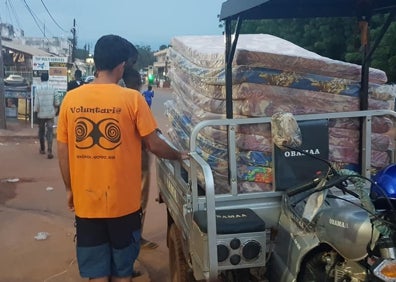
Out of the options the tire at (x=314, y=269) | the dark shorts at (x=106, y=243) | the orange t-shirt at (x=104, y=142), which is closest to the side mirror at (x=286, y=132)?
the tire at (x=314, y=269)

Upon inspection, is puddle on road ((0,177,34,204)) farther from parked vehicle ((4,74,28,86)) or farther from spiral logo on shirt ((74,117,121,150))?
parked vehicle ((4,74,28,86))

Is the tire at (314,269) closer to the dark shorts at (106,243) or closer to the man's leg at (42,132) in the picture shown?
the dark shorts at (106,243)

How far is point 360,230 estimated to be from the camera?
6.81 feet

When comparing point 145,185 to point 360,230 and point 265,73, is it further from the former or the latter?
point 360,230

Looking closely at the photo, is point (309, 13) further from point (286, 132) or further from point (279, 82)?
point (286, 132)

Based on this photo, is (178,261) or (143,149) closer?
(178,261)

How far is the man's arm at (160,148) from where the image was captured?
3.02m

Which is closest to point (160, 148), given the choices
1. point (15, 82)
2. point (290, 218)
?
point (290, 218)

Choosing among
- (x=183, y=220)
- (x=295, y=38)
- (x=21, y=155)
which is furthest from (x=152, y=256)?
(x=295, y=38)

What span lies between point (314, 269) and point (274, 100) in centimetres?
113

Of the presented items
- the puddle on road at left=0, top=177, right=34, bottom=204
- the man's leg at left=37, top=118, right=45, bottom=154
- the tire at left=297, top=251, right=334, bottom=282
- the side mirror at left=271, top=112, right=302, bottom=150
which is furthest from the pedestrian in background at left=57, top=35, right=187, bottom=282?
the man's leg at left=37, top=118, right=45, bottom=154

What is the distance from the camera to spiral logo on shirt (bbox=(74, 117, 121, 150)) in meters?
2.89

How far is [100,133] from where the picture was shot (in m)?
2.90

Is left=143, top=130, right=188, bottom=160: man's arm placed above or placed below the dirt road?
above
